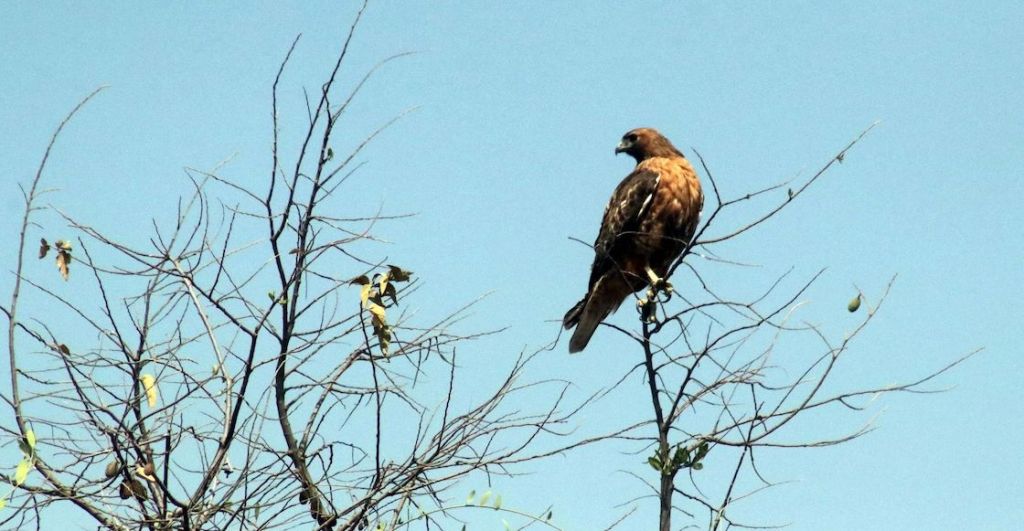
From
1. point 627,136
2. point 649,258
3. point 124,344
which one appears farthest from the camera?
point 627,136

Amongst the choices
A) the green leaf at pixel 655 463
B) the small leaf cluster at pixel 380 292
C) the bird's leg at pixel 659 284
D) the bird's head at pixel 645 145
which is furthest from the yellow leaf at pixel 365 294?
the bird's head at pixel 645 145

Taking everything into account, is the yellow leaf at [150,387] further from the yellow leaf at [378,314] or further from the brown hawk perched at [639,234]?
the brown hawk perched at [639,234]

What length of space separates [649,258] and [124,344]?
11.5 feet

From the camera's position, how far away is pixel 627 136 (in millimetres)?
7410

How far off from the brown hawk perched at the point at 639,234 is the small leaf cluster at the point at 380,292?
9.56 ft

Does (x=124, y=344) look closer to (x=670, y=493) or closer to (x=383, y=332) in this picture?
(x=383, y=332)

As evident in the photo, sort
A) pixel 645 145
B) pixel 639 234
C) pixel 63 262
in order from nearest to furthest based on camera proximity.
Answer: pixel 63 262, pixel 639 234, pixel 645 145

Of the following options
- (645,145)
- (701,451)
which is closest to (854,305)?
(701,451)

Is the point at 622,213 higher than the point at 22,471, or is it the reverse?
the point at 622,213

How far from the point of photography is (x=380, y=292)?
132 inches

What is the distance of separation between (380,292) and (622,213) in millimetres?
3321

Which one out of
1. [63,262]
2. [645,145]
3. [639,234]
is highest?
[645,145]

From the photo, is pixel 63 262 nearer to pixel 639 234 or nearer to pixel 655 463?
pixel 655 463

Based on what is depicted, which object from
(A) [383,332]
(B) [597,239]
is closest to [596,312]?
(B) [597,239]
